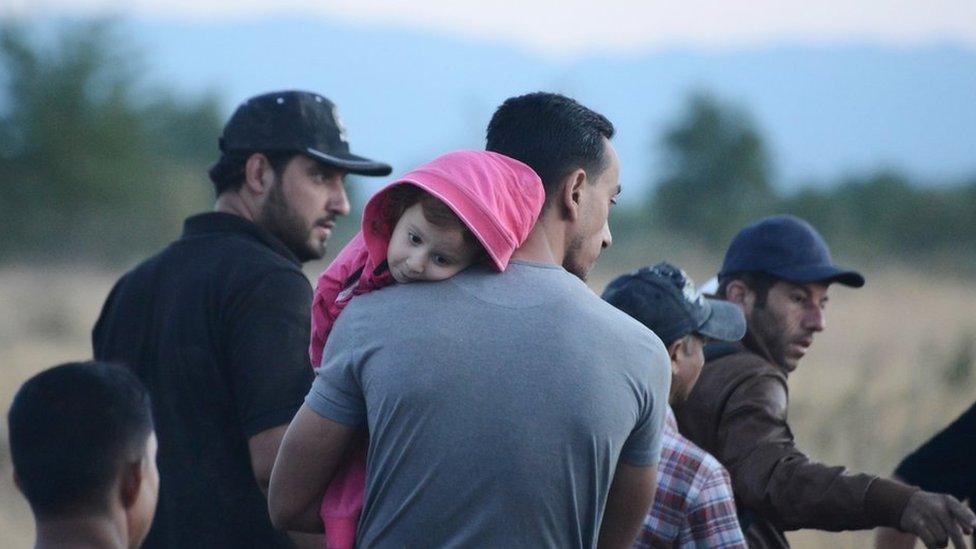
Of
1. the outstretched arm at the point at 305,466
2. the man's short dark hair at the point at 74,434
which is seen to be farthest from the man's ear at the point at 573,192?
the man's short dark hair at the point at 74,434

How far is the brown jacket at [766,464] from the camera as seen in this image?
345 cm

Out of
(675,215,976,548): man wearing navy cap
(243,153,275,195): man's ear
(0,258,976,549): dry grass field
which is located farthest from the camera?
(0,258,976,549): dry grass field

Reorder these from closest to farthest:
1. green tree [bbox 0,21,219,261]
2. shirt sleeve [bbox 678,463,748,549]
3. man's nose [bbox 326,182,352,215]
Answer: shirt sleeve [bbox 678,463,748,549] < man's nose [bbox 326,182,352,215] < green tree [bbox 0,21,219,261]

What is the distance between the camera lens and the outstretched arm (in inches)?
105

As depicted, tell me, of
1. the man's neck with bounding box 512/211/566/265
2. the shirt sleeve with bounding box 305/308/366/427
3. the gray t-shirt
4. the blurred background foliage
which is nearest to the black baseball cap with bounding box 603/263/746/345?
the man's neck with bounding box 512/211/566/265

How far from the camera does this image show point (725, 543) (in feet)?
10.4

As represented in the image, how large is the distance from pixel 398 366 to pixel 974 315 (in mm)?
18757

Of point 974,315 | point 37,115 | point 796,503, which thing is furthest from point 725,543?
point 37,115

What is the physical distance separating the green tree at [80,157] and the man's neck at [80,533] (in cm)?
3035

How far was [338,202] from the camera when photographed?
4168 mm

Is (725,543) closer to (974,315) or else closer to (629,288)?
(629,288)

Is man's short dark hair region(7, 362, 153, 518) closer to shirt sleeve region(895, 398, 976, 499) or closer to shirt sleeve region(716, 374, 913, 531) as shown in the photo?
shirt sleeve region(716, 374, 913, 531)

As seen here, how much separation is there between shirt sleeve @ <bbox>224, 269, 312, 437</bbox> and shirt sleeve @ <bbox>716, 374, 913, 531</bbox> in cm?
114

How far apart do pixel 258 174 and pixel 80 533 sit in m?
1.70
